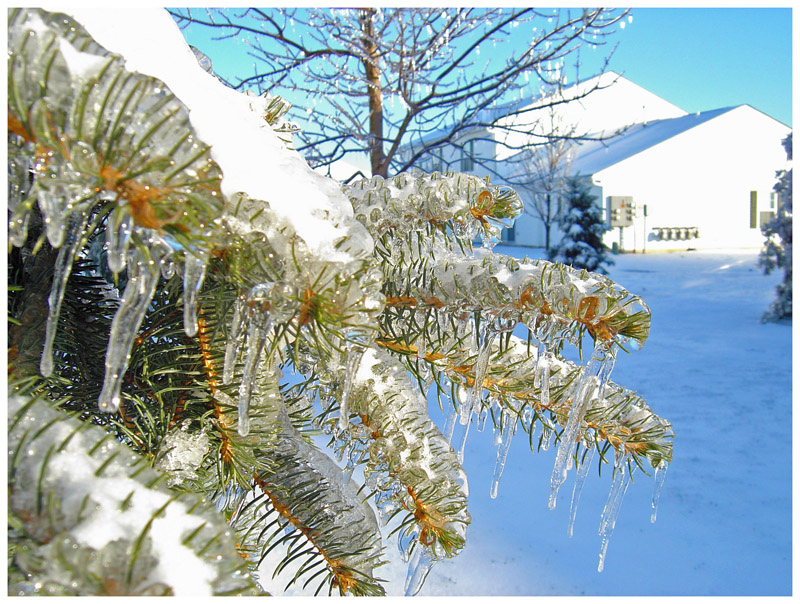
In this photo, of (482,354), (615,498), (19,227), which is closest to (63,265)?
(19,227)

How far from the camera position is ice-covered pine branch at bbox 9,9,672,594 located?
1.14ft

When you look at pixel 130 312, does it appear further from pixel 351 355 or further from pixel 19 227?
pixel 351 355

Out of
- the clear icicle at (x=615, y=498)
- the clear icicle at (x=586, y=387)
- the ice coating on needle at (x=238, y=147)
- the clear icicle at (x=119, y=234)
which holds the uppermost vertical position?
the ice coating on needle at (x=238, y=147)

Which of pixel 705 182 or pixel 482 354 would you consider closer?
pixel 482 354

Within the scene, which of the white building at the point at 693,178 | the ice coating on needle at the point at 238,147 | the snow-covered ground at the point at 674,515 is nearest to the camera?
the ice coating on needle at the point at 238,147

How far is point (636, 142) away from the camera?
19.1 m

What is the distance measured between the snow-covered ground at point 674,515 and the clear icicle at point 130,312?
187 centimetres

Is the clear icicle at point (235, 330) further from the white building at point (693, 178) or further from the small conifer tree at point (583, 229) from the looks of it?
the white building at point (693, 178)

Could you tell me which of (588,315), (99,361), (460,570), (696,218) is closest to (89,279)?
(99,361)

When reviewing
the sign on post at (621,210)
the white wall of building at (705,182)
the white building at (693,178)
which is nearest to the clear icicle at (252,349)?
the white building at (693,178)

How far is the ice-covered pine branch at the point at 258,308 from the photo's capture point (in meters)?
0.35

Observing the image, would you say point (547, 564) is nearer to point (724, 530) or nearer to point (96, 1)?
point (724, 530)

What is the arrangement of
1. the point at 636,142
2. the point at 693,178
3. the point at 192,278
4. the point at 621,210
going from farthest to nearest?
the point at 636,142, the point at 693,178, the point at 621,210, the point at 192,278

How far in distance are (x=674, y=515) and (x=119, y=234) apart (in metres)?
3.07
